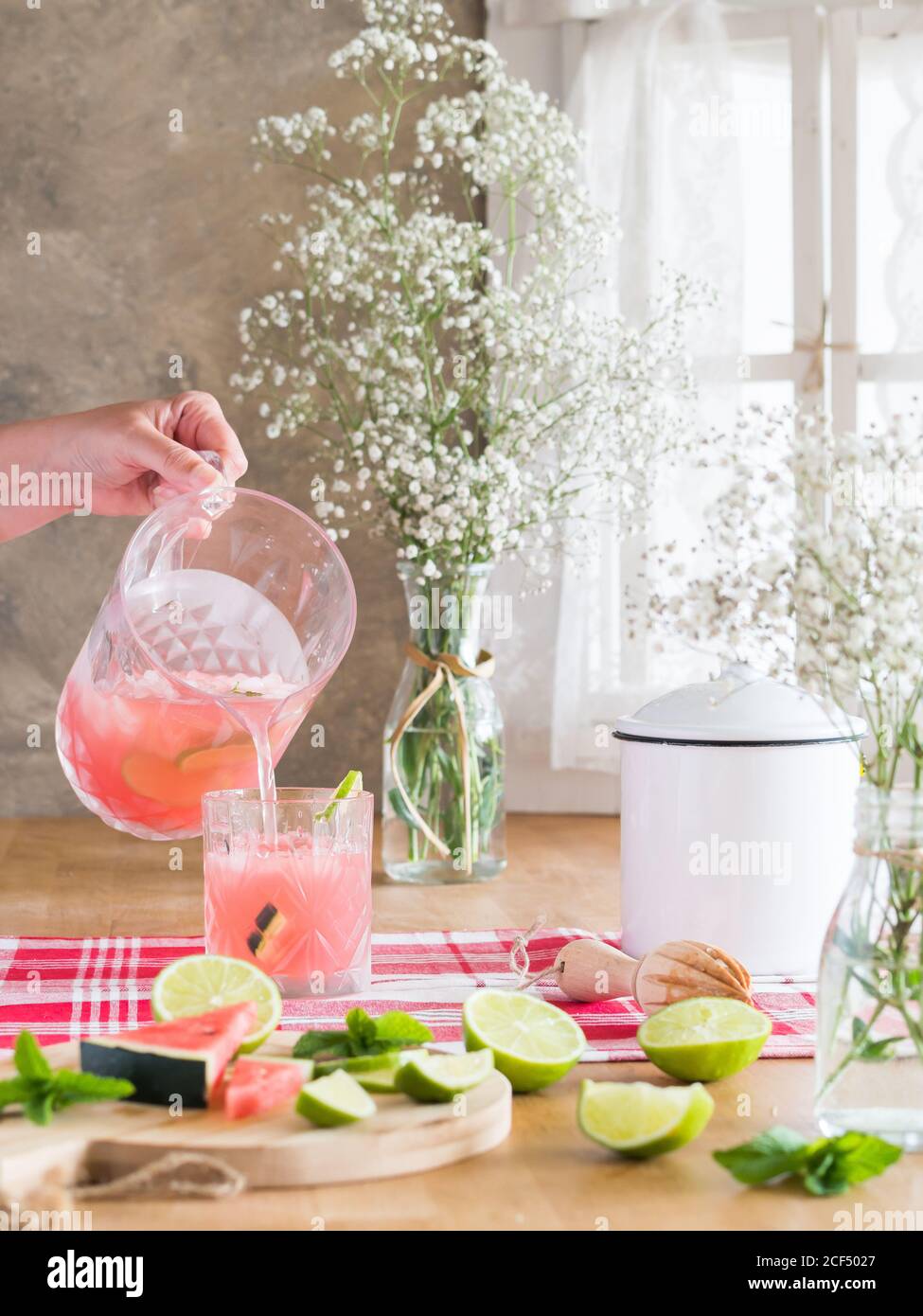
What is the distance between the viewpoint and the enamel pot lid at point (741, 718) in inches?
42.1

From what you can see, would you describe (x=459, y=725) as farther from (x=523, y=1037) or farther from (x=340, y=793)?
(x=523, y=1037)

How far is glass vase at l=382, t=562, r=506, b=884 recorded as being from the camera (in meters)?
1.60

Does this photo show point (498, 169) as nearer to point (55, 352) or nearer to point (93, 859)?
point (55, 352)

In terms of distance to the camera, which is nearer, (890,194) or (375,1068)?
(375,1068)

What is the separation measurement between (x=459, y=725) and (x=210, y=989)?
2.49 feet

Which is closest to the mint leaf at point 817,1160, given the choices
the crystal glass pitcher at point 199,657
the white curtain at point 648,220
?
the crystal glass pitcher at point 199,657

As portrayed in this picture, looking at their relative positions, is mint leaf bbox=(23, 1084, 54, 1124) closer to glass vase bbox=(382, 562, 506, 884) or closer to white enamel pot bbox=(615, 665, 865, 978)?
white enamel pot bbox=(615, 665, 865, 978)

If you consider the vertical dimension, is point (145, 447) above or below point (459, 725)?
above

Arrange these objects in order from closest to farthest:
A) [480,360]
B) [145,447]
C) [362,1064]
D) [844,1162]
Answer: [844,1162] → [362,1064] → [145,447] → [480,360]

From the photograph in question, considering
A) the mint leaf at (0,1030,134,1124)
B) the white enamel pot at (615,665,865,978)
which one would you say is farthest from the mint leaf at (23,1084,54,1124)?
the white enamel pot at (615,665,865,978)

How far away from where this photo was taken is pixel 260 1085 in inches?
28.8

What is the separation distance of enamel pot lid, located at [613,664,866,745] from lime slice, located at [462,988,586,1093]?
28 centimetres

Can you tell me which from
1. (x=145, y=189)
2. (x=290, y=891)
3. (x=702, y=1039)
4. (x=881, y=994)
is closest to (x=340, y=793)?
(x=290, y=891)

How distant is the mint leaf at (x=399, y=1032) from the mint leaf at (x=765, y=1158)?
0.20m
